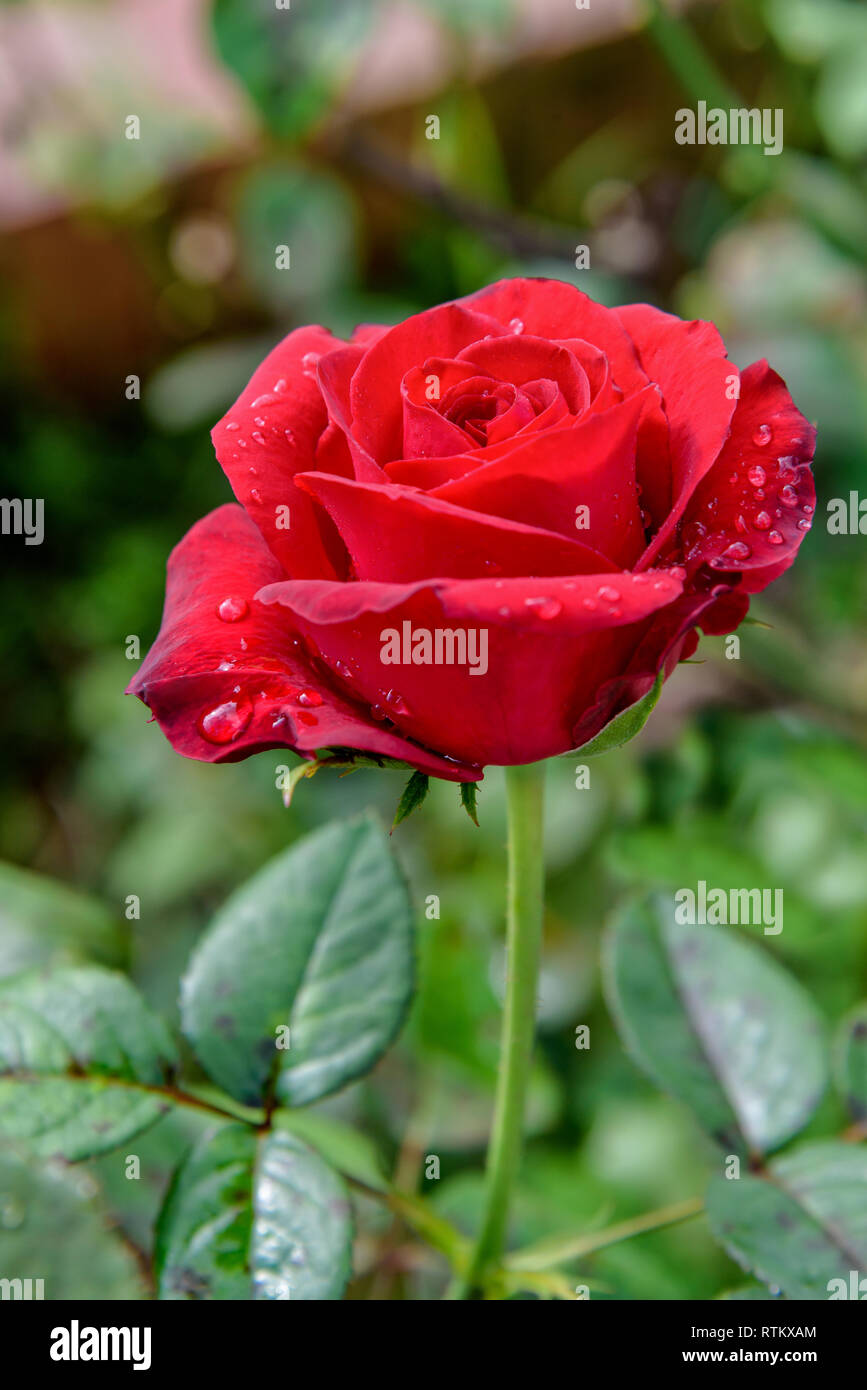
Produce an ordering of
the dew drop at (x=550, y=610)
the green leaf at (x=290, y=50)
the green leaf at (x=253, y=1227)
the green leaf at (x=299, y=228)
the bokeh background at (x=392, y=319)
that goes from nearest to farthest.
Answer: the dew drop at (x=550, y=610), the green leaf at (x=253, y=1227), the bokeh background at (x=392, y=319), the green leaf at (x=290, y=50), the green leaf at (x=299, y=228)

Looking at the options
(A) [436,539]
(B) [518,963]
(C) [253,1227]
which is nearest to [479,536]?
(A) [436,539]

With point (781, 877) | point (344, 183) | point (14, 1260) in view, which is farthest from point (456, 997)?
point (344, 183)

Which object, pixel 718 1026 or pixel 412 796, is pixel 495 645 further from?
pixel 718 1026

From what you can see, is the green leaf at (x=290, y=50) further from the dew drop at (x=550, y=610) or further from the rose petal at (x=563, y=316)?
the dew drop at (x=550, y=610)

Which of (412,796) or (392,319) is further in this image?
(392,319)

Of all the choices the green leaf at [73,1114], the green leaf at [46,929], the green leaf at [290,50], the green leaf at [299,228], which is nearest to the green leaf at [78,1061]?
the green leaf at [73,1114]
